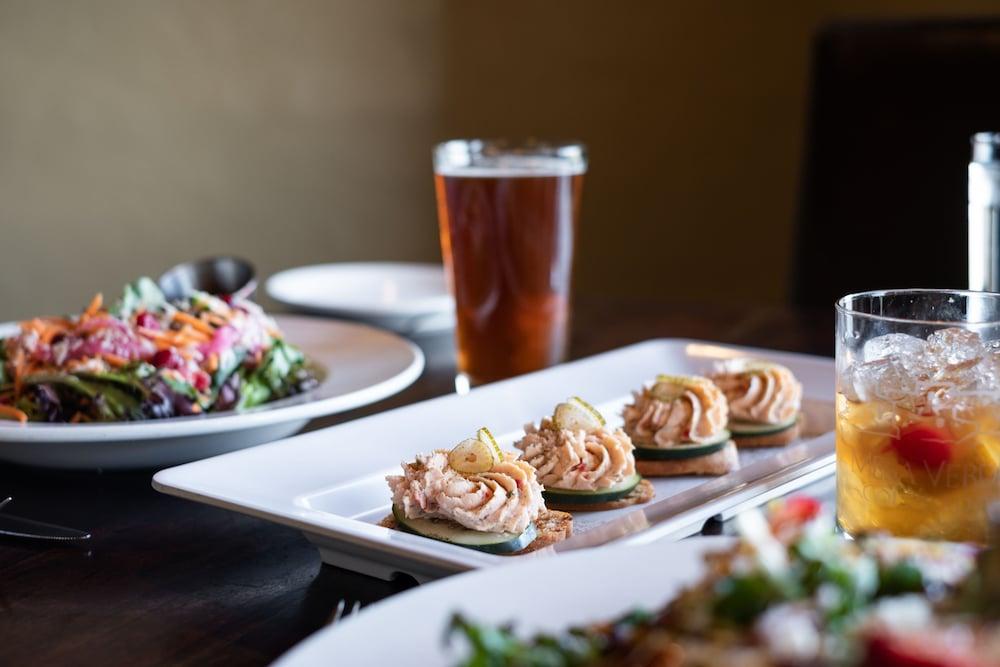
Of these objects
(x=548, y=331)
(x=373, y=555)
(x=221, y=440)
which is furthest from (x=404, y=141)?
(x=373, y=555)

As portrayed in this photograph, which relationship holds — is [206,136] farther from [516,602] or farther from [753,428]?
[516,602]

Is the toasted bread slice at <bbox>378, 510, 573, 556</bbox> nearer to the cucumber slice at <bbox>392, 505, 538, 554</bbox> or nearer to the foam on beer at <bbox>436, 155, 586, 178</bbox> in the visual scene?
the cucumber slice at <bbox>392, 505, 538, 554</bbox>

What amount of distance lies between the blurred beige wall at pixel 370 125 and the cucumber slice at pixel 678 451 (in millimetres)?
2821

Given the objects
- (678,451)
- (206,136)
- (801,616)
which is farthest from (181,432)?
(206,136)

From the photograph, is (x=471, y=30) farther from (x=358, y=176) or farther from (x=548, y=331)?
(x=548, y=331)

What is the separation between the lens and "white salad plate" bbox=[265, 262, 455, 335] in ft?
7.14

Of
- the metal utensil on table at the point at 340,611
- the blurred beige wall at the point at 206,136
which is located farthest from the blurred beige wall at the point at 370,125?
the metal utensil on table at the point at 340,611

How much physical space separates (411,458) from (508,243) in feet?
1.92

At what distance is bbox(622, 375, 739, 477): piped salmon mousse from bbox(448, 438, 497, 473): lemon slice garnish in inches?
12.7

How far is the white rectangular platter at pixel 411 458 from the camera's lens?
3.31 ft

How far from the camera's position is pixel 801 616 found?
565 mm

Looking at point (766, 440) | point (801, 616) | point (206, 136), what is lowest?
point (766, 440)

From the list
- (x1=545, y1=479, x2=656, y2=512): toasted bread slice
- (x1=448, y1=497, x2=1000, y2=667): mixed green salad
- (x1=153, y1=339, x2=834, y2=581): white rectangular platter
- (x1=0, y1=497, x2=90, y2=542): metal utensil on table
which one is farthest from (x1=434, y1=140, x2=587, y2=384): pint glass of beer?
(x1=448, y1=497, x2=1000, y2=667): mixed green salad

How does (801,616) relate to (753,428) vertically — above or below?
above
